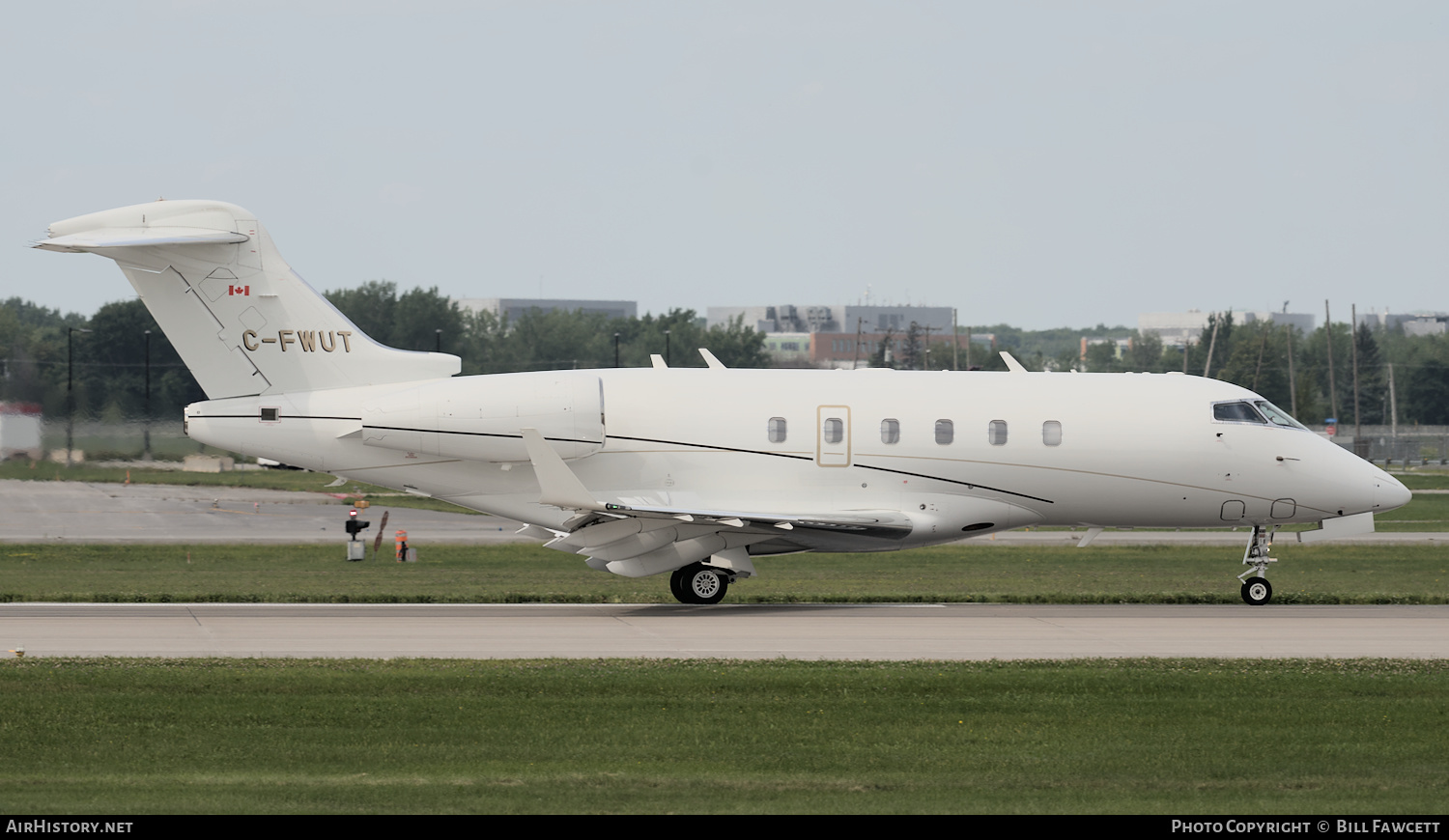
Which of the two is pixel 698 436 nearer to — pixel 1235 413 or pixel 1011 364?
pixel 1011 364

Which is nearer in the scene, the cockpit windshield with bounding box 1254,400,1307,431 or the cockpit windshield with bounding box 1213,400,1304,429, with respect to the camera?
the cockpit windshield with bounding box 1213,400,1304,429

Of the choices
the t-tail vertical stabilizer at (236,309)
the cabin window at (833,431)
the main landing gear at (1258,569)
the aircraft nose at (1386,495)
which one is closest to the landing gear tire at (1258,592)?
the main landing gear at (1258,569)

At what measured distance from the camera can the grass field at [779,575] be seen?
25.9m

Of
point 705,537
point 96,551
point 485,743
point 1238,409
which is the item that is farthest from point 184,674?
point 96,551

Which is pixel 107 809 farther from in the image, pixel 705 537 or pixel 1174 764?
pixel 705 537

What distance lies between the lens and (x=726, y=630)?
2114 cm

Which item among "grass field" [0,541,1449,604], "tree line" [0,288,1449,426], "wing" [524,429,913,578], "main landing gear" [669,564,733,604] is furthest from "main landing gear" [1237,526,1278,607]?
"tree line" [0,288,1449,426]

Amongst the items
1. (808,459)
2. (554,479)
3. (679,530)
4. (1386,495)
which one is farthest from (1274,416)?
(554,479)

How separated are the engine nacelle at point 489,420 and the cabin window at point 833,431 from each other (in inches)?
144

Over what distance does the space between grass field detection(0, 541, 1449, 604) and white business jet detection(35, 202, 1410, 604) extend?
6.02ft

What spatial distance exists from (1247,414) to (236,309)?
17.1 meters

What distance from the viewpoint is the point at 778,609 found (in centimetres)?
2405

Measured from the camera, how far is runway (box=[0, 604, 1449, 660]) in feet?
62.1

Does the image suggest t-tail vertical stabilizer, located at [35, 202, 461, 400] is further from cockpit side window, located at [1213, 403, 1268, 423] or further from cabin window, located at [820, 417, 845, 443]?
cockpit side window, located at [1213, 403, 1268, 423]
